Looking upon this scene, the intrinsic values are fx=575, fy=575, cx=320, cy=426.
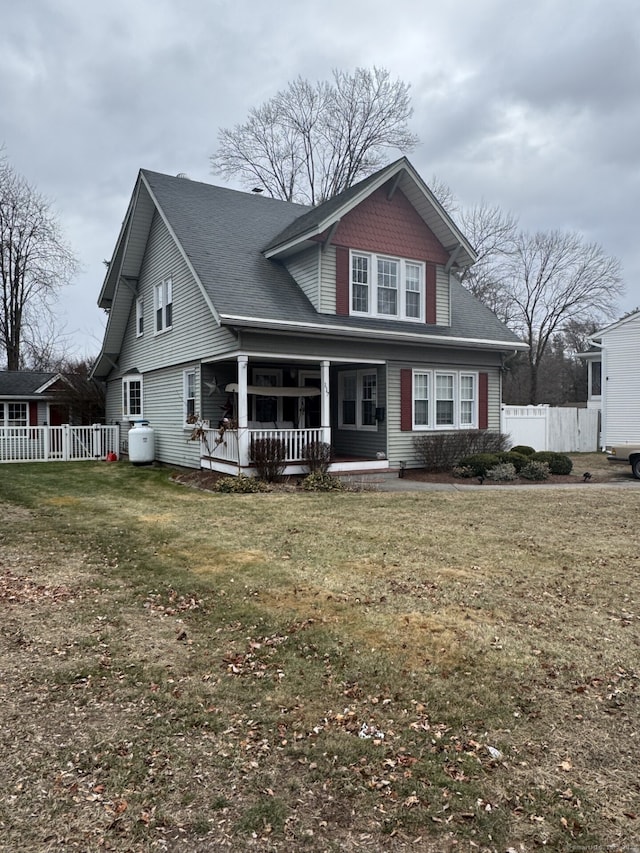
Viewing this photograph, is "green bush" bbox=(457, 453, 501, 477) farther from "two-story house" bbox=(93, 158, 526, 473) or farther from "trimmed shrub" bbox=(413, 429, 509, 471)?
"two-story house" bbox=(93, 158, 526, 473)

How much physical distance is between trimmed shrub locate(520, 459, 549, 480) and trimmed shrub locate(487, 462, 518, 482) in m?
0.27

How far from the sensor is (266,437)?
13.1m

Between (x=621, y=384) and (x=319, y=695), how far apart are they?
23.9m

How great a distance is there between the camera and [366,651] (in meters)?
4.33

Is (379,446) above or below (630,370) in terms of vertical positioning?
below

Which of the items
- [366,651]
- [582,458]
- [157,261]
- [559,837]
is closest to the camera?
[559,837]

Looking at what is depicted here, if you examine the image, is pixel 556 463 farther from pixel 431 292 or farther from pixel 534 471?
pixel 431 292

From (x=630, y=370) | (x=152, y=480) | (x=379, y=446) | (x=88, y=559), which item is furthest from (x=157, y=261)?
(x=630, y=370)

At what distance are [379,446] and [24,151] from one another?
2592 cm

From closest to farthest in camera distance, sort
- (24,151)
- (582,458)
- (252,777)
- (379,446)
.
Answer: (252,777) < (379,446) < (582,458) < (24,151)

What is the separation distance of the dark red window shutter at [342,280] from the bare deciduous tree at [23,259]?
25.9 m

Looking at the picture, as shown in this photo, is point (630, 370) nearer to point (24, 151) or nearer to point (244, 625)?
point (244, 625)

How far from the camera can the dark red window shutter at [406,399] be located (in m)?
15.6

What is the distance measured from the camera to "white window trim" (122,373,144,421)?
19705mm
